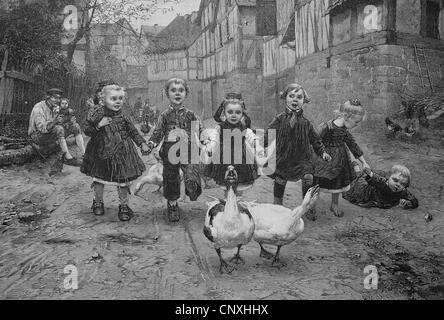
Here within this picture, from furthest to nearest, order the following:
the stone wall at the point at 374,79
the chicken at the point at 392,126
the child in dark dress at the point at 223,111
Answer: the stone wall at the point at 374,79 < the chicken at the point at 392,126 < the child in dark dress at the point at 223,111

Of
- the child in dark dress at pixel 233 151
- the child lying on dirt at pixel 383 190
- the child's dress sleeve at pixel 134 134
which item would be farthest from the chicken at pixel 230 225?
the child lying on dirt at pixel 383 190

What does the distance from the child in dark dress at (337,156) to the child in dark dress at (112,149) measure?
193 cm

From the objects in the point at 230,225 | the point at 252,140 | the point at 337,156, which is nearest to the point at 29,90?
the point at 252,140

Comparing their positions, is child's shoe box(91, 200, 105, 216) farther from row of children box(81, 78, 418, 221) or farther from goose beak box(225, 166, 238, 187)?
goose beak box(225, 166, 238, 187)

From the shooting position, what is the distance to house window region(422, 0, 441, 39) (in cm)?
670

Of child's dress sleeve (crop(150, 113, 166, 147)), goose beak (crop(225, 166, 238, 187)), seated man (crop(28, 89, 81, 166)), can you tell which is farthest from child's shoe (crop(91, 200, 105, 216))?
seated man (crop(28, 89, 81, 166))

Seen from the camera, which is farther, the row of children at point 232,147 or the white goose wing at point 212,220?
the row of children at point 232,147

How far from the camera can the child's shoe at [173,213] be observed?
3818 mm

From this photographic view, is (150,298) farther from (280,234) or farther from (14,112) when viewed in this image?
(14,112)

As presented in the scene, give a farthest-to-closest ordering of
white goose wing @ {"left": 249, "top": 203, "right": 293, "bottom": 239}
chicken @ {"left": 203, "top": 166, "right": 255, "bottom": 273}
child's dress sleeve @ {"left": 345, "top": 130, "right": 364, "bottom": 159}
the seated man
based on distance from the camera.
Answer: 1. the seated man
2. child's dress sleeve @ {"left": 345, "top": 130, "right": 364, "bottom": 159}
3. white goose wing @ {"left": 249, "top": 203, "right": 293, "bottom": 239}
4. chicken @ {"left": 203, "top": 166, "right": 255, "bottom": 273}

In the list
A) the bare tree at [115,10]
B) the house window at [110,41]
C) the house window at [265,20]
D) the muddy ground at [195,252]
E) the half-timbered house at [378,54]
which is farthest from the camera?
the house window at [265,20]

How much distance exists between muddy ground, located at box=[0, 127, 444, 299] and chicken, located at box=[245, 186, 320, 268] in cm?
24

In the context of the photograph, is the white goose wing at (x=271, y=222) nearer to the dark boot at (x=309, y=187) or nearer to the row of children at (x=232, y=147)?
the row of children at (x=232, y=147)
